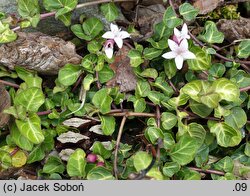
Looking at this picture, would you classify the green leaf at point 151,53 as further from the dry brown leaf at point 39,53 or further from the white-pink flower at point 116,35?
the dry brown leaf at point 39,53

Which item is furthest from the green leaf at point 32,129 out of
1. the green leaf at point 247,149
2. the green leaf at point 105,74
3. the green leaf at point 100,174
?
the green leaf at point 247,149

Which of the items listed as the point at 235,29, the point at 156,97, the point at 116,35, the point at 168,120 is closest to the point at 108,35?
the point at 116,35

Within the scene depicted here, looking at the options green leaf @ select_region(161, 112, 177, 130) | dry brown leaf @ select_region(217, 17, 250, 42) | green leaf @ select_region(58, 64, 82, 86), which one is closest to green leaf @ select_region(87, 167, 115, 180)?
green leaf @ select_region(161, 112, 177, 130)

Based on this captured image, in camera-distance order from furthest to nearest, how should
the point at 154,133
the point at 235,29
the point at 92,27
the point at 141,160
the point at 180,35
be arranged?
the point at 235,29 → the point at 92,27 → the point at 180,35 → the point at 154,133 → the point at 141,160

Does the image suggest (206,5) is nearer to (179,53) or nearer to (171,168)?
(179,53)

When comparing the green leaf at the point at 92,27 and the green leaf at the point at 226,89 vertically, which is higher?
the green leaf at the point at 92,27

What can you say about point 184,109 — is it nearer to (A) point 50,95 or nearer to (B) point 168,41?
(B) point 168,41
